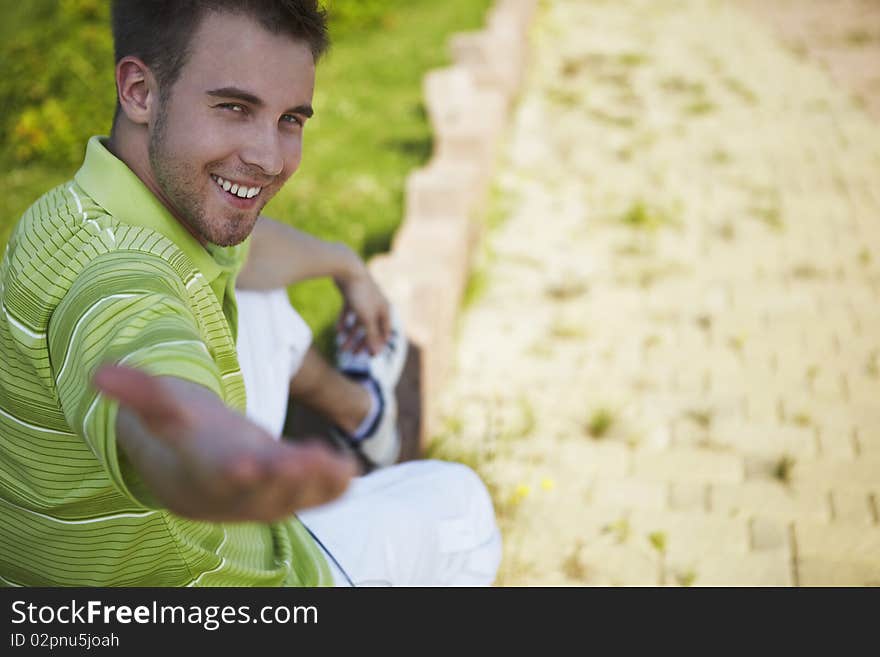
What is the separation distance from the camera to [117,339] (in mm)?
1205

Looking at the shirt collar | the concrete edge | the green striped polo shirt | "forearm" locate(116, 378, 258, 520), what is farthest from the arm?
"forearm" locate(116, 378, 258, 520)

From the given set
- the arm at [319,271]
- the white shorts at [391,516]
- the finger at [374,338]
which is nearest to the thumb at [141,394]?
the white shorts at [391,516]

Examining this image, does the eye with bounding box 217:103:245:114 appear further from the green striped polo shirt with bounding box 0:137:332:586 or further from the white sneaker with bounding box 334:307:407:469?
the white sneaker with bounding box 334:307:407:469

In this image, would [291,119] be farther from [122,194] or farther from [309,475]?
[309,475]

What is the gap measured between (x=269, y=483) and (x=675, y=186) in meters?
4.84

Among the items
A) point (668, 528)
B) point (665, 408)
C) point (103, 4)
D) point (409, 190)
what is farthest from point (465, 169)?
point (103, 4)

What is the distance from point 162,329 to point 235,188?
530 mm

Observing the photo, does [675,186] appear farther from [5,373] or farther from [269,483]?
[269,483]

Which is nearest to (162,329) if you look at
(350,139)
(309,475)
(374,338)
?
(309,475)

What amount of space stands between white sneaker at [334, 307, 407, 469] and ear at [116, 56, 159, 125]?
1.33m

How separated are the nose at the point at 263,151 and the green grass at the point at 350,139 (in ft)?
6.49

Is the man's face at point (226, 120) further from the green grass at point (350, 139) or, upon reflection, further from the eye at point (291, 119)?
the green grass at point (350, 139)

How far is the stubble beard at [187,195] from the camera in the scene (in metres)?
1.60

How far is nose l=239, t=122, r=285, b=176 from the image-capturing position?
162 cm
